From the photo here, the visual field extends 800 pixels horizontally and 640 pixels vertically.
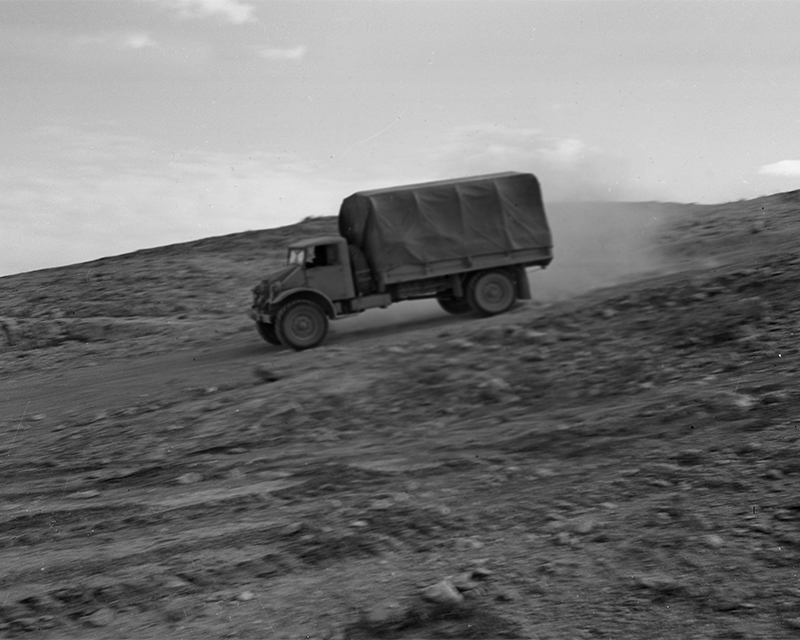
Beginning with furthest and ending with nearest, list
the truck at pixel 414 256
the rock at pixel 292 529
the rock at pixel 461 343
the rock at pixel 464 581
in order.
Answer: the truck at pixel 414 256 → the rock at pixel 461 343 → the rock at pixel 292 529 → the rock at pixel 464 581

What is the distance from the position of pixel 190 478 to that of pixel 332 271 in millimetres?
7472

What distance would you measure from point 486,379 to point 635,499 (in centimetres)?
477

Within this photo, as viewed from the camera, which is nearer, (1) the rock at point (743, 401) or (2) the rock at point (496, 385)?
(1) the rock at point (743, 401)

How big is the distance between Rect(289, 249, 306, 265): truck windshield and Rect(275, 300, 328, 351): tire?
2.81 feet

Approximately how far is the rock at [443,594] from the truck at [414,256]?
409 inches

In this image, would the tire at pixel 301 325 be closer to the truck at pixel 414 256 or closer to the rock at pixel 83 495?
the truck at pixel 414 256

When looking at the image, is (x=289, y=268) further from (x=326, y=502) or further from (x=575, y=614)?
(x=575, y=614)

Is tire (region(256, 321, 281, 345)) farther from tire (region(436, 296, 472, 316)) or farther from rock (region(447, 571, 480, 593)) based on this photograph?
rock (region(447, 571, 480, 593))

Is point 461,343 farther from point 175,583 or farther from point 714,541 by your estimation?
point 714,541

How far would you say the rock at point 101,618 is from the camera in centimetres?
683

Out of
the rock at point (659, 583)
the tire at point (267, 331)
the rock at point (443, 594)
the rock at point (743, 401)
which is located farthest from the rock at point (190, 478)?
the tire at point (267, 331)

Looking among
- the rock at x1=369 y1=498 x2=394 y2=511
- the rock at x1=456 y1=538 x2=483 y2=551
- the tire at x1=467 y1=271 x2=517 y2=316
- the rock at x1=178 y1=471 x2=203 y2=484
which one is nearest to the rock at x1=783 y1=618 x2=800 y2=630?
the rock at x1=456 y1=538 x2=483 y2=551

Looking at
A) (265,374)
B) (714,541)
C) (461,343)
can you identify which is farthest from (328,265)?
(714,541)

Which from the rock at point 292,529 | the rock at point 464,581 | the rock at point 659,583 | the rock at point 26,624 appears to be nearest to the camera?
the rock at point 659,583
